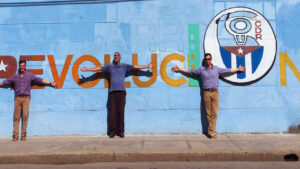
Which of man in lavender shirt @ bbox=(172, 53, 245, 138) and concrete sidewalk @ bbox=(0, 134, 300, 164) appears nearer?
concrete sidewalk @ bbox=(0, 134, 300, 164)

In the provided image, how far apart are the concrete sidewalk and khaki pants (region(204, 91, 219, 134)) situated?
0.39 meters

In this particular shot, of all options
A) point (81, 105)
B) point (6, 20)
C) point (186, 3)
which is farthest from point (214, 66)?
point (6, 20)

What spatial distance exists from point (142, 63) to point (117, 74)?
2.35ft

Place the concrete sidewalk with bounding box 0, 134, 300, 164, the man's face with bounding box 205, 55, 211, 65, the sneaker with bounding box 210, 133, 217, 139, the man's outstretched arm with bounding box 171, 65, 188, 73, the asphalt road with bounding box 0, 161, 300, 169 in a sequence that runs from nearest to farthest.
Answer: the asphalt road with bounding box 0, 161, 300, 169, the concrete sidewalk with bounding box 0, 134, 300, 164, the sneaker with bounding box 210, 133, 217, 139, the man's face with bounding box 205, 55, 211, 65, the man's outstretched arm with bounding box 171, 65, 188, 73

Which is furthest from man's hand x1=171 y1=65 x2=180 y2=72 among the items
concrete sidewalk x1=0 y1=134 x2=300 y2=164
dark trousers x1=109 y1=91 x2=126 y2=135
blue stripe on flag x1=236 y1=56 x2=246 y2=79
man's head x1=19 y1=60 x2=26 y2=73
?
man's head x1=19 y1=60 x2=26 y2=73

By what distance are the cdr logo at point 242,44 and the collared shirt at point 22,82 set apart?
4342 millimetres

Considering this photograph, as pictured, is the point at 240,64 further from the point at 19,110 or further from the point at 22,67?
the point at 19,110

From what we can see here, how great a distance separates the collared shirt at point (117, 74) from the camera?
696cm

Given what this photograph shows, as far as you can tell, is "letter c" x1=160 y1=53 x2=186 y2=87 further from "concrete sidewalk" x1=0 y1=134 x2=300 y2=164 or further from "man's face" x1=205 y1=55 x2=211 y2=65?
"concrete sidewalk" x1=0 y1=134 x2=300 y2=164

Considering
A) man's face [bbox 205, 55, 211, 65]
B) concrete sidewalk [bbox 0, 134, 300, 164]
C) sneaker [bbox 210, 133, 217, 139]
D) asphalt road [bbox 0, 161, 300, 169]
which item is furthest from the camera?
man's face [bbox 205, 55, 211, 65]

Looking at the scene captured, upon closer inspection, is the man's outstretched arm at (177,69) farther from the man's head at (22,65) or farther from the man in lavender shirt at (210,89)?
the man's head at (22,65)

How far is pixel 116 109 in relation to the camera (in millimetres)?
7051

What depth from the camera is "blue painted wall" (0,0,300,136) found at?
284 inches

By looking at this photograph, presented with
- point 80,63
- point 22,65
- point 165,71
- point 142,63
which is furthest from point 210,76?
point 22,65
